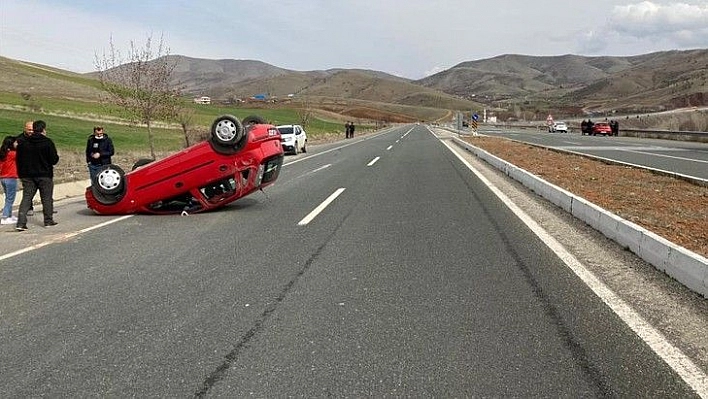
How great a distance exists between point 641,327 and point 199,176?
7.44 metres

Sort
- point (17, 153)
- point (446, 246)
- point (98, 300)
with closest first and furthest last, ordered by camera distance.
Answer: point (98, 300) → point (446, 246) → point (17, 153)

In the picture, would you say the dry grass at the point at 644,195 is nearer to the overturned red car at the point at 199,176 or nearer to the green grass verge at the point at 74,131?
the overturned red car at the point at 199,176

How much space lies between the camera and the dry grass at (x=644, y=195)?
24.0 ft

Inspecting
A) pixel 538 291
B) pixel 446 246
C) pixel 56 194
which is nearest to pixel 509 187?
pixel 446 246

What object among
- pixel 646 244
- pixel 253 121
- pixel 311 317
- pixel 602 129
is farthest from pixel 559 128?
pixel 311 317

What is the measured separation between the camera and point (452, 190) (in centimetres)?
1232

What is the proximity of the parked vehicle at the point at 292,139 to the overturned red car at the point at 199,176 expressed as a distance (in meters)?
18.6

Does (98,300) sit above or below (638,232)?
below

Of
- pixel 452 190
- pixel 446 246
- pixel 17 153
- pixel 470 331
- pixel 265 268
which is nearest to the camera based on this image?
pixel 470 331

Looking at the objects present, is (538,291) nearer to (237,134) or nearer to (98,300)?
(98,300)

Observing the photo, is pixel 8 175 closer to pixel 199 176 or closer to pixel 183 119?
pixel 199 176

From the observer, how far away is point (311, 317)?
14.6ft

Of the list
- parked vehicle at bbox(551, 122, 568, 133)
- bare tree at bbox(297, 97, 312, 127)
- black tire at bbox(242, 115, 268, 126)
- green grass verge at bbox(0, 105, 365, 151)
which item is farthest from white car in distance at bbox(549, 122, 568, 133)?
black tire at bbox(242, 115, 268, 126)

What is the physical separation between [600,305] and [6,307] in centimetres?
528
